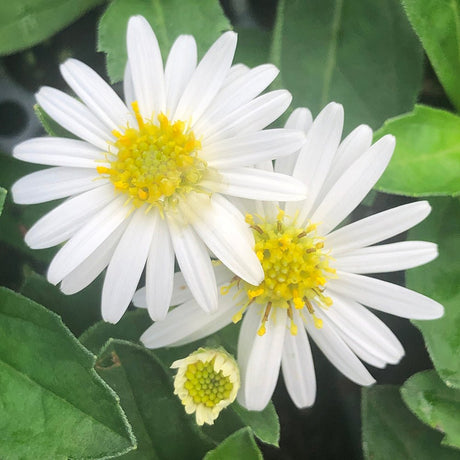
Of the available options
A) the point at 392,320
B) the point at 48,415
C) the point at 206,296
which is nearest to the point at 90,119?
the point at 206,296

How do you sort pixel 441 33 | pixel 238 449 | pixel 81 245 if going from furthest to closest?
pixel 441 33
pixel 238 449
pixel 81 245

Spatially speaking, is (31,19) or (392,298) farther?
(31,19)

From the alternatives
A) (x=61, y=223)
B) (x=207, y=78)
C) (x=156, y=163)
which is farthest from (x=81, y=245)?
(x=207, y=78)

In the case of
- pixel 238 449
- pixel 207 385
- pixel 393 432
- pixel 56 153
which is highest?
pixel 56 153

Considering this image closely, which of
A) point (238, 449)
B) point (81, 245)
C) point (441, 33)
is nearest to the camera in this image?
point (81, 245)

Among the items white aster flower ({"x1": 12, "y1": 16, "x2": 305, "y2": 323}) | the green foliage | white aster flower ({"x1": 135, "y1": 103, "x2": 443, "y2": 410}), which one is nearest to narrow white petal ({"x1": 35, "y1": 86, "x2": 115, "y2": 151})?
white aster flower ({"x1": 12, "y1": 16, "x2": 305, "y2": 323})

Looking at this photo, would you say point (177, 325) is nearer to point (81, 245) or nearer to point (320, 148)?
point (81, 245)

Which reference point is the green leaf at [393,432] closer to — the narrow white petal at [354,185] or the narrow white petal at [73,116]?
the narrow white petal at [354,185]
